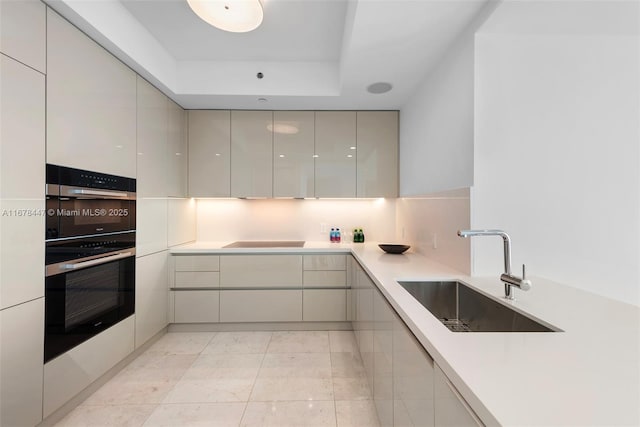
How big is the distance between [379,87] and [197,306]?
8.90 ft

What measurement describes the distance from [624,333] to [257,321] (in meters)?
2.53

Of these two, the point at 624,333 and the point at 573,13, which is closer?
the point at 624,333

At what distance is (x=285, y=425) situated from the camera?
1519mm

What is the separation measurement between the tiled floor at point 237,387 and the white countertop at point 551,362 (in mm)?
1031

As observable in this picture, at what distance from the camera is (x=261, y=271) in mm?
2654

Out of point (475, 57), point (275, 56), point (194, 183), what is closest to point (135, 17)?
point (275, 56)

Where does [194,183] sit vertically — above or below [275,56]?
A: below

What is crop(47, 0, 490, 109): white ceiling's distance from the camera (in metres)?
1.51

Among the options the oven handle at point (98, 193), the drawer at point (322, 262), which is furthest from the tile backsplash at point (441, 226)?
the oven handle at point (98, 193)

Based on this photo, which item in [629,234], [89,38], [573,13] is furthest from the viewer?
[89,38]

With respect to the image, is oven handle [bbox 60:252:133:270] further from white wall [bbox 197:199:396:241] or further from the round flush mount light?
the round flush mount light

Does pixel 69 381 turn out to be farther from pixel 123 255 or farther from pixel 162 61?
pixel 162 61

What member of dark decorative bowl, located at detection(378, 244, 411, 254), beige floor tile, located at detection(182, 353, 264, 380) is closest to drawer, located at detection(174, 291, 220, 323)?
beige floor tile, located at detection(182, 353, 264, 380)

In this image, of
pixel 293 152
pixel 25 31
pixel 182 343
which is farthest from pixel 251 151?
pixel 182 343
